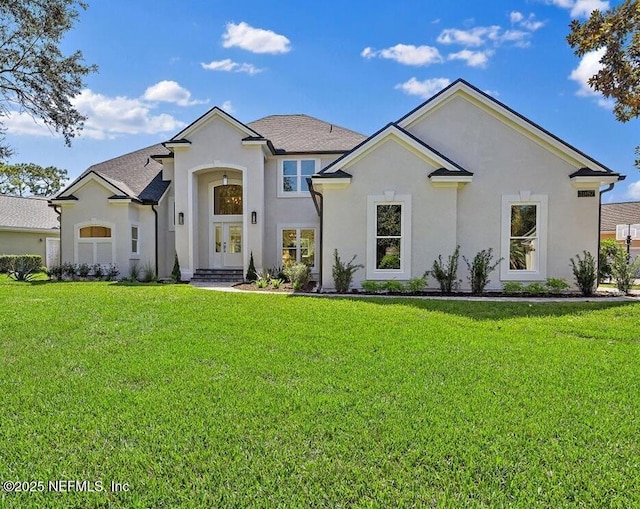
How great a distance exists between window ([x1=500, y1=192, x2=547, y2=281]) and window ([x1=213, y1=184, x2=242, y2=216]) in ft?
38.3

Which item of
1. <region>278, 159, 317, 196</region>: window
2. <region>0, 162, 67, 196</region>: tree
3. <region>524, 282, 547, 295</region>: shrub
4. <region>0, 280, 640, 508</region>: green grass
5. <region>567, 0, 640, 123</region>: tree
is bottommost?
<region>0, 280, 640, 508</region>: green grass

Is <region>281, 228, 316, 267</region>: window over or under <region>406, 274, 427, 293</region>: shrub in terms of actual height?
over

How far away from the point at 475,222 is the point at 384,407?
1039cm

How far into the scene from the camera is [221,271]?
1808 cm

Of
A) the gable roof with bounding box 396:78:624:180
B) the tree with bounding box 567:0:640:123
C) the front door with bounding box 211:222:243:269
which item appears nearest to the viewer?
the tree with bounding box 567:0:640:123

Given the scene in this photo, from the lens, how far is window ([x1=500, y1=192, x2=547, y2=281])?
1289 centimetres

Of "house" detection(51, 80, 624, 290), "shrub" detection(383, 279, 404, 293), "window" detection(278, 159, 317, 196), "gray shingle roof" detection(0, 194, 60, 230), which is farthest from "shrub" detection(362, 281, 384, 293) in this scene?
"gray shingle roof" detection(0, 194, 60, 230)

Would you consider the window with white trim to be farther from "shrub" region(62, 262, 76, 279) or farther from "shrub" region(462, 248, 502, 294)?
"shrub" region(62, 262, 76, 279)

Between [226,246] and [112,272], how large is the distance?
511 centimetres

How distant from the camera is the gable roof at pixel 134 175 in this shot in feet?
59.7

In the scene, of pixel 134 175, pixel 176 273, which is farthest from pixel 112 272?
pixel 134 175

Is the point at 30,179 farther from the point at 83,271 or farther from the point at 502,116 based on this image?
the point at 502,116

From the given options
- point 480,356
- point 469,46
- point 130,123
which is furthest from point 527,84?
point 130,123

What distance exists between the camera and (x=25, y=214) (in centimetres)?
2786
